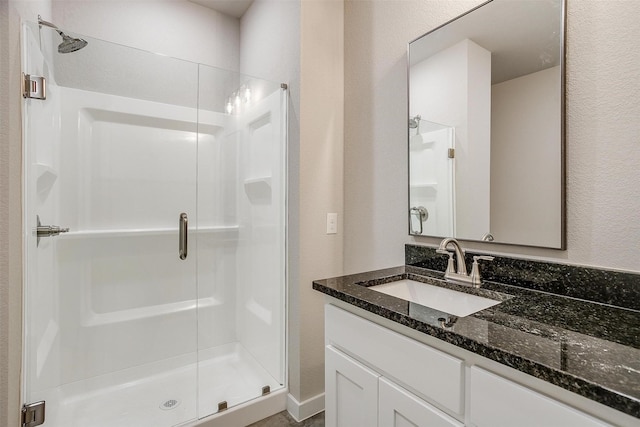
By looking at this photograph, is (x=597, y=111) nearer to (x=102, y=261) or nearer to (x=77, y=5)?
(x=102, y=261)

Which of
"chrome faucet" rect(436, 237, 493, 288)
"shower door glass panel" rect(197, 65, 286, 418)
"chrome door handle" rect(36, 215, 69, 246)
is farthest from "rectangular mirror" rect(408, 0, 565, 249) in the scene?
"chrome door handle" rect(36, 215, 69, 246)

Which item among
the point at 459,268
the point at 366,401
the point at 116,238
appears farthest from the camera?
the point at 116,238

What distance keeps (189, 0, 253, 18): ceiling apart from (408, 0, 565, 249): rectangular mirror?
5.26ft

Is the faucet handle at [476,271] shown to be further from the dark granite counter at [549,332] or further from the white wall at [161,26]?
the white wall at [161,26]

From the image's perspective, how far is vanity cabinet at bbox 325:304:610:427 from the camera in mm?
633

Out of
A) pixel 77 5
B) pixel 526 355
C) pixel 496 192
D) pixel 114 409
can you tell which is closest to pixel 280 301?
pixel 114 409

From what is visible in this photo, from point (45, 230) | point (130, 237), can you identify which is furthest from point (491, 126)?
point (130, 237)

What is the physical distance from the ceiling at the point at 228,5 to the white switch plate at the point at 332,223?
1.79 m

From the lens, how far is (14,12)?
44.9 inches

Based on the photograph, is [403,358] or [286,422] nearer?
[403,358]

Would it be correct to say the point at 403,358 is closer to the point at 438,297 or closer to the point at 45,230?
the point at 438,297

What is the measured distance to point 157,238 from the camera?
2.19 meters

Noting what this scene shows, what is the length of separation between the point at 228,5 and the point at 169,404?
277 centimetres

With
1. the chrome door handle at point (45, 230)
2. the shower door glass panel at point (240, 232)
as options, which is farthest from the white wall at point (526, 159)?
the chrome door handle at point (45, 230)
